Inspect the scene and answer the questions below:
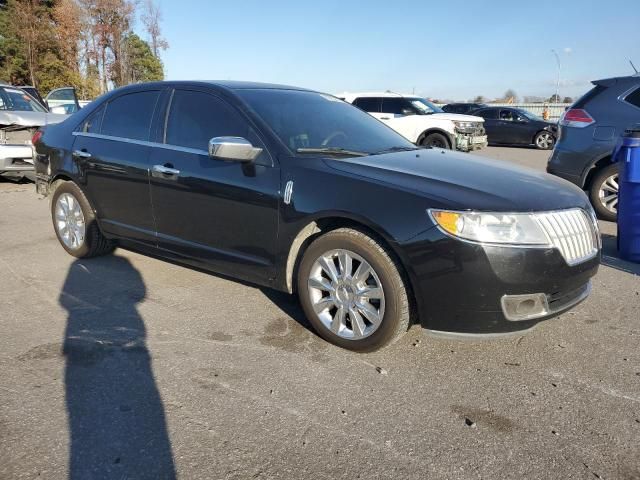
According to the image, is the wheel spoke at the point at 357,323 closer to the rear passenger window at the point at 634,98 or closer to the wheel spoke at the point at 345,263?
the wheel spoke at the point at 345,263

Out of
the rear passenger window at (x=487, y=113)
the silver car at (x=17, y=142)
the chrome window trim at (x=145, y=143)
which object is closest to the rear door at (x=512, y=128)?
the rear passenger window at (x=487, y=113)

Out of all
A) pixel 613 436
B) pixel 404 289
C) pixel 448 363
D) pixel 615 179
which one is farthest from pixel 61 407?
pixel 615 179

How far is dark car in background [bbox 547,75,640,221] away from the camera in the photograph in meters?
6.58

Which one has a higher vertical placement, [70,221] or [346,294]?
[70,221]

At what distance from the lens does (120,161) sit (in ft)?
14.5

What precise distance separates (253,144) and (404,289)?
143 cm

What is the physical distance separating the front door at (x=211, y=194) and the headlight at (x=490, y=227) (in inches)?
45.2

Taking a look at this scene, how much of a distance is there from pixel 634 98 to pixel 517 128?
13.7 m

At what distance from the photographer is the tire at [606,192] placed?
6605 millimetres

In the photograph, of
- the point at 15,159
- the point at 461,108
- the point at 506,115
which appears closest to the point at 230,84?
the point at 15,159

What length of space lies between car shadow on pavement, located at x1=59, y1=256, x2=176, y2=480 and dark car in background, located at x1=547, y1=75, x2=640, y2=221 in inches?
214

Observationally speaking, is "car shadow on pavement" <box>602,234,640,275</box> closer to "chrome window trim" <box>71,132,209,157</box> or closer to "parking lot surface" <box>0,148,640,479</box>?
"parking lot surface" <box>0,148,640,479</box>

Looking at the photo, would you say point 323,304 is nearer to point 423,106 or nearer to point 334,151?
point 334,151

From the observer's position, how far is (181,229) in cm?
404
